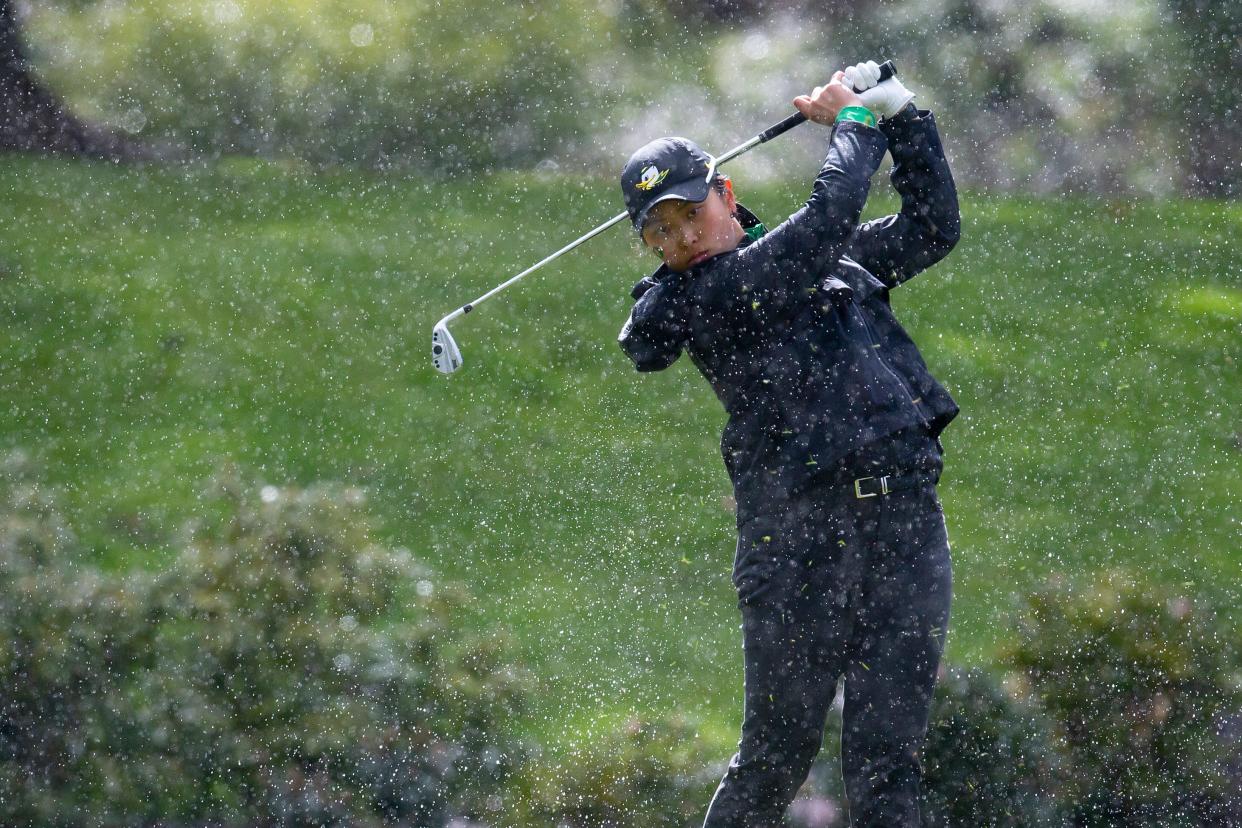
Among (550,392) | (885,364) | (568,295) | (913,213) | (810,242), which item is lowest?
(885,364)

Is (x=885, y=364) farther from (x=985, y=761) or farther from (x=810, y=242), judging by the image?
(x=985, y=761)

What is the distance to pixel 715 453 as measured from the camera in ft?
29.2

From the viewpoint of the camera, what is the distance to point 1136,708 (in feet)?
15.9

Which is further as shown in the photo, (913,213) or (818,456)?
(913,213)

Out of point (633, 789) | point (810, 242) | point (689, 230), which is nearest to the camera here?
point (810, 242)

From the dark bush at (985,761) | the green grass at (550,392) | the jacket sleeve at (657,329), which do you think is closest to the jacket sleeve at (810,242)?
the jacket sleeve at (657,329)

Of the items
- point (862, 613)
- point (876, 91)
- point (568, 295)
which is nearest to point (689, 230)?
point (876, 91)

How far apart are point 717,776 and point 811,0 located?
9.00 metres

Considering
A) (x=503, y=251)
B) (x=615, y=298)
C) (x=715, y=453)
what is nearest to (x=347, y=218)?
(x=503, y=251)

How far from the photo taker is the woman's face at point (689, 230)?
342 cm

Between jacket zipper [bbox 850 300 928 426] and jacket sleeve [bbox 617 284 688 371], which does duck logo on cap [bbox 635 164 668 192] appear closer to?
jacket sleeve [bbox 617 284 688 371]

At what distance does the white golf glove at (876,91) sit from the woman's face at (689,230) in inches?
15.2

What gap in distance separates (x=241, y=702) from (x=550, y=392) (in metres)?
4.70

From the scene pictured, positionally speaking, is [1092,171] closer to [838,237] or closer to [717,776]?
[717,776]
